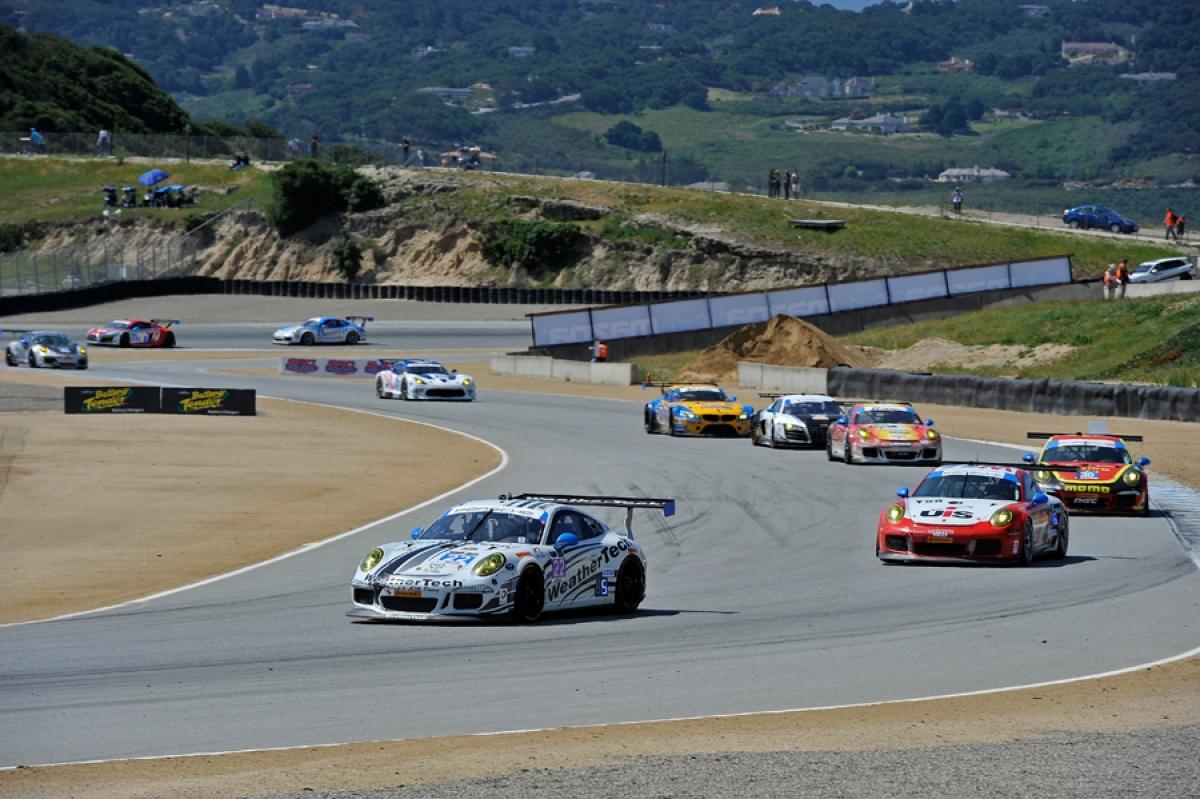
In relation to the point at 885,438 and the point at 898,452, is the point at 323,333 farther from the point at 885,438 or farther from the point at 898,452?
the point at 898,452

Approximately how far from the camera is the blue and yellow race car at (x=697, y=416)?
1577 inches

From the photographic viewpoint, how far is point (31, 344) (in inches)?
2446

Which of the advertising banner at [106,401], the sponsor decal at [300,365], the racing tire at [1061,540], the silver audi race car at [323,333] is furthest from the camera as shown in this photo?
the silver audi race car at [323,333]

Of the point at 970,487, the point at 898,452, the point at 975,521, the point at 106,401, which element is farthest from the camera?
the point at 106,401

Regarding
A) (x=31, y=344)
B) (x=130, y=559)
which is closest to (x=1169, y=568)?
(x=130, y=559)

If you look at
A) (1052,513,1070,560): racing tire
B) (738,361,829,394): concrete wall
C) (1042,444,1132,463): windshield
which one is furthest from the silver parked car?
(1052,513,1070,560): racing tire

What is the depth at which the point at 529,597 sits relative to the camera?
17.2 m

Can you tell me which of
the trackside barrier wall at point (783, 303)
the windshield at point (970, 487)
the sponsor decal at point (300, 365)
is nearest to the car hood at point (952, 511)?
the windshield at point (970, 487)

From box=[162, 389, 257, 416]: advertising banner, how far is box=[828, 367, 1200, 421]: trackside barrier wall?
1651cm

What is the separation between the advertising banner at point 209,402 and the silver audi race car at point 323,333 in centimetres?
3219

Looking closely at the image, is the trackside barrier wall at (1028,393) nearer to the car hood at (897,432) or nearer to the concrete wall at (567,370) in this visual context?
the concrete wall at (567,370)

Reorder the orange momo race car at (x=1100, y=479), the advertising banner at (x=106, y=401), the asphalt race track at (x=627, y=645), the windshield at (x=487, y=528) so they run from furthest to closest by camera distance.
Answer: the advertising banner at (x=106, y=401)
the orange momo race car at (x=1100, y=479)
the windshield at (x=487, y=528)
the asphalt race track at (x=627, y=645)

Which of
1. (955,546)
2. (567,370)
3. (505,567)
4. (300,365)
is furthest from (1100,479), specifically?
(300,365)

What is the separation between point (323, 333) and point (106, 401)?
3366cm
